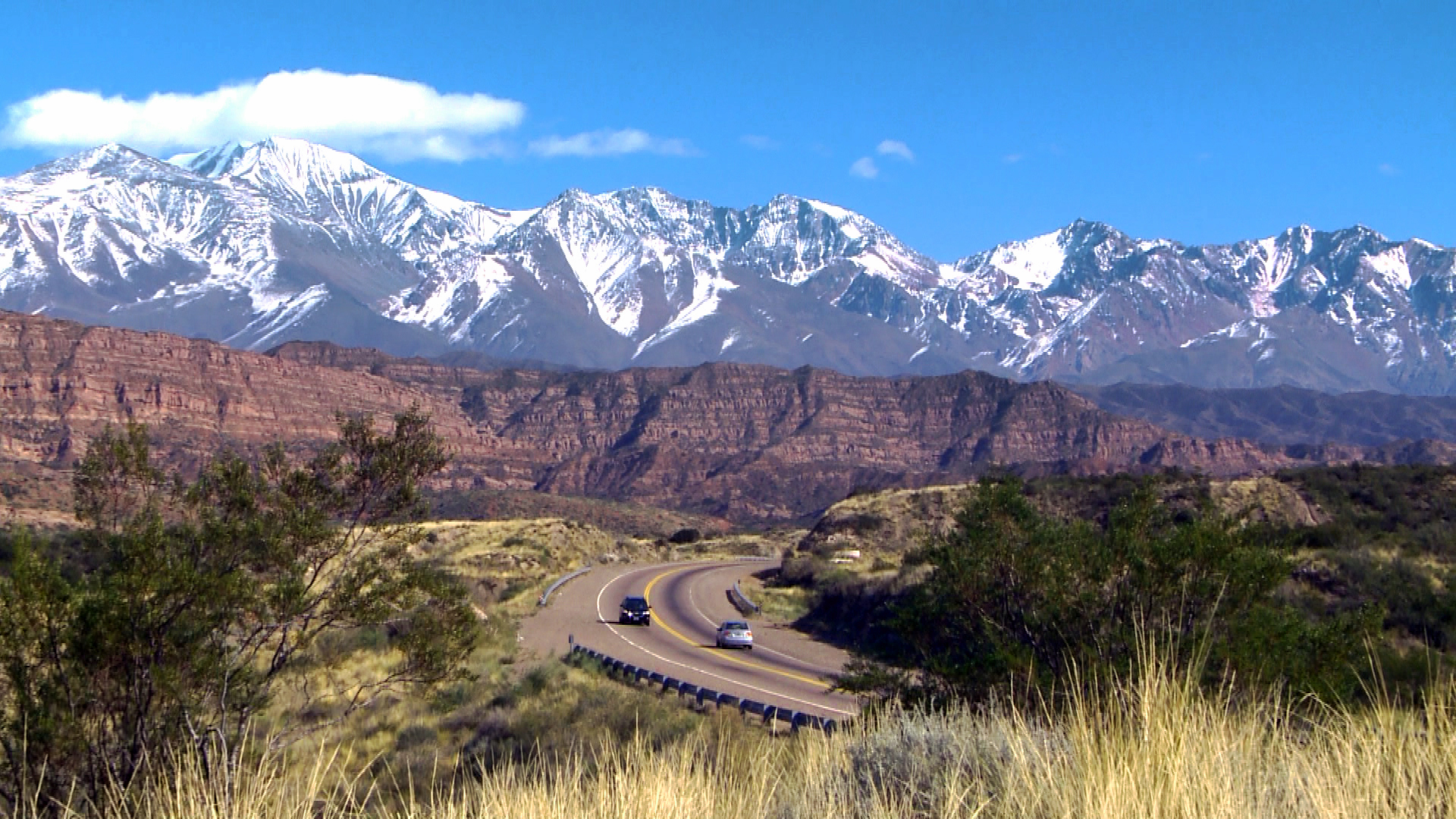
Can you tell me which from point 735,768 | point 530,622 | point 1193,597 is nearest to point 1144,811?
point 735,768

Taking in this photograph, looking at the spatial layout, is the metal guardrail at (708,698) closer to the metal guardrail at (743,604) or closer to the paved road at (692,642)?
the paved road at (692,642)

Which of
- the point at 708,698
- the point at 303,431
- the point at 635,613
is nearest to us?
the point at 708,698

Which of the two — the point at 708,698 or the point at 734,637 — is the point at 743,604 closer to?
the point at 734,637

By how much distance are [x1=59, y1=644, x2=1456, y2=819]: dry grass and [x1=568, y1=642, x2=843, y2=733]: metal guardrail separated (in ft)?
18.4

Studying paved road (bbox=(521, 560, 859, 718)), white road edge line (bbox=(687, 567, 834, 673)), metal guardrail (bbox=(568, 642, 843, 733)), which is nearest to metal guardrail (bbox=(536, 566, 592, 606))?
paved road (bbox=(521, 560, 859, 718))

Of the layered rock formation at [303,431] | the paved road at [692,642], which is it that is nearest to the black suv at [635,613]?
the paved road at [692,642]

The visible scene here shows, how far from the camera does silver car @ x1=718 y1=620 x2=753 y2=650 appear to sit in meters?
30.9

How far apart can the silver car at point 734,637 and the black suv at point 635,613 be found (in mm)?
5454

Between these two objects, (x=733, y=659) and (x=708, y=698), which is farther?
(x=733, y=659)

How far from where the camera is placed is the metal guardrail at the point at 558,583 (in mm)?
41938

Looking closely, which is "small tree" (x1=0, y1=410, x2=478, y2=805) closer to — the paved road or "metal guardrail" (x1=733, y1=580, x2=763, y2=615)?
the paved road

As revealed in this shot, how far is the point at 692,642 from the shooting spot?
32.7 meters

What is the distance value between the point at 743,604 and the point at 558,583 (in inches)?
389

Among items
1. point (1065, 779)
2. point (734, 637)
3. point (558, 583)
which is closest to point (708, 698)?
point (734, 637)
